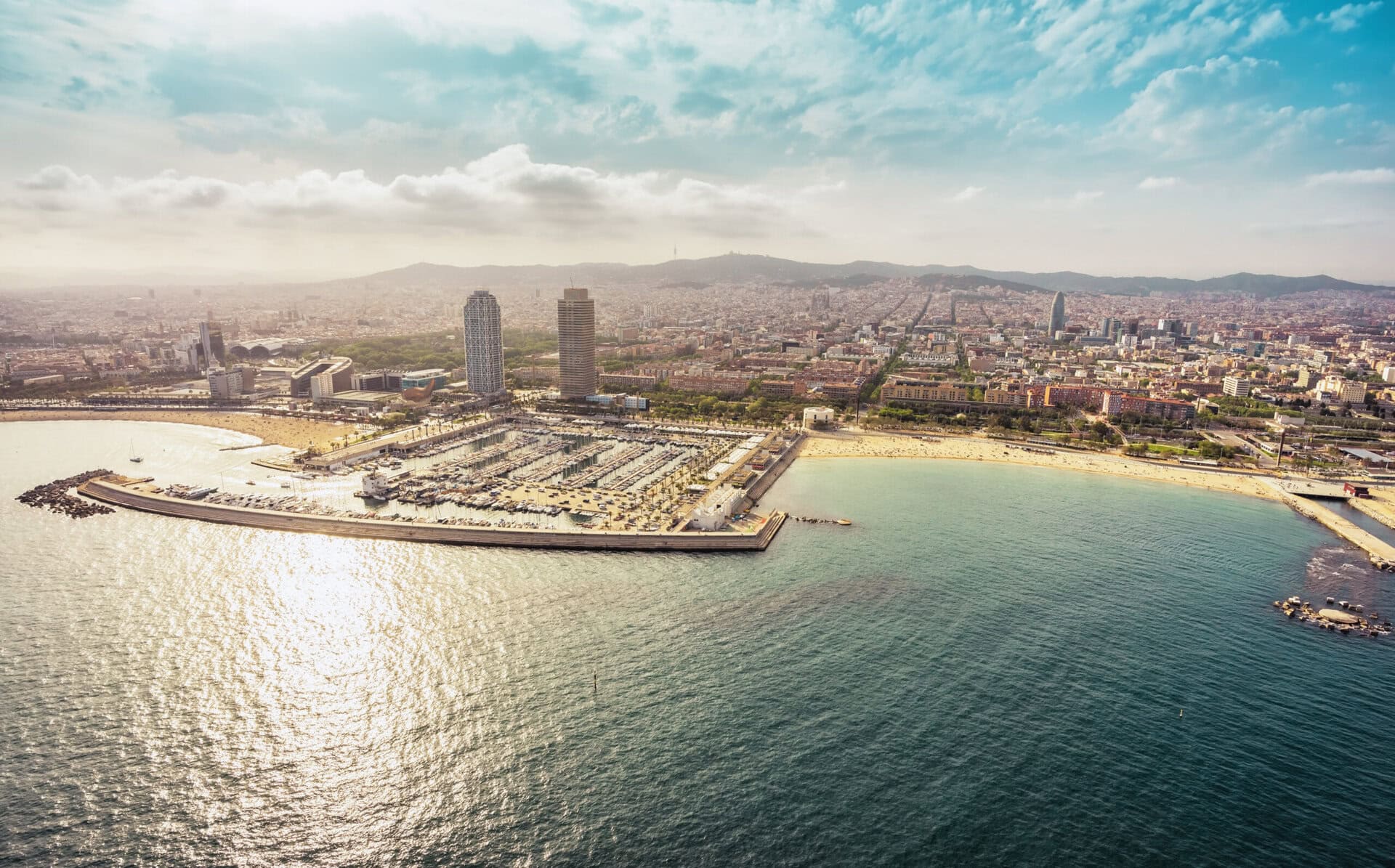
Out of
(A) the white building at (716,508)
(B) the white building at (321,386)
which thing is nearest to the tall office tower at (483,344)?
(B) the white building at (321,386)

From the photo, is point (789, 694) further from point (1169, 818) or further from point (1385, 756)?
A: point (1385, 756)

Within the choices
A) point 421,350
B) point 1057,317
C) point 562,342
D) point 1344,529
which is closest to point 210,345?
point 421,350

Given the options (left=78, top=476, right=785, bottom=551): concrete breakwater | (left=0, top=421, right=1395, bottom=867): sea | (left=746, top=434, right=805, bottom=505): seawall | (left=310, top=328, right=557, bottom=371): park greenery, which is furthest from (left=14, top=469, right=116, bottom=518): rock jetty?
(left=310, top=328, right=557, bottom=371): park greenery

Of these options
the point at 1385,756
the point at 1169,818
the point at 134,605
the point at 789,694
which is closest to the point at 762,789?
the point at 789,694

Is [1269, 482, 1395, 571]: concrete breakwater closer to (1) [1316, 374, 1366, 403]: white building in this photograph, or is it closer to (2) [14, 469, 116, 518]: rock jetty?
(1) [1316, 374, 1366, 403]: white building

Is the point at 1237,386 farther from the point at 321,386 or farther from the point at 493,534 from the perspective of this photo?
the point at 321,386

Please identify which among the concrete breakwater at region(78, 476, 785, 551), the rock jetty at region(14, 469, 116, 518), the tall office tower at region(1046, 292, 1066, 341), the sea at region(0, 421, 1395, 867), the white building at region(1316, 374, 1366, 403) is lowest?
the sea at region(0, 421, 1395, 867)

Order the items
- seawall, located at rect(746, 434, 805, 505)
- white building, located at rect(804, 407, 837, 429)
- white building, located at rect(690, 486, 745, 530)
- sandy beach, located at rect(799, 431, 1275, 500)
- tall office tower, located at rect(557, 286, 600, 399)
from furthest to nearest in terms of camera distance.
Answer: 1. tall office tower, located at rect(557, 286, 600, 399)
2. white building, located at rect(804, 407, 837, 429)
3. sandy beach, located at rect(799, 431, 1275, 500)
4. seawall, located at rect(746, 434, 805, 505)
5. white building, located at rect(690, 486, 745, 530)
